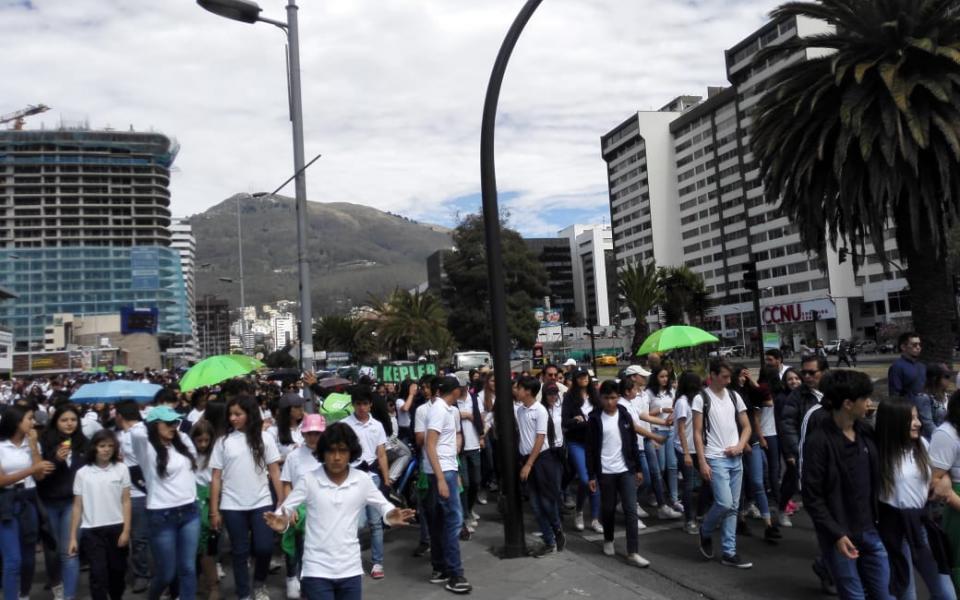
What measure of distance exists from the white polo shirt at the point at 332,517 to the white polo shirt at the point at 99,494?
7.41 ft

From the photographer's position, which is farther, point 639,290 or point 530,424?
point 639,290

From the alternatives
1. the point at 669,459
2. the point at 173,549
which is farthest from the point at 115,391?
the point at 669,459

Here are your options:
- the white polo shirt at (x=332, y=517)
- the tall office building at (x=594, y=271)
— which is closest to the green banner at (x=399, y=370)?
the white polo shirt at (x=332, y=517)

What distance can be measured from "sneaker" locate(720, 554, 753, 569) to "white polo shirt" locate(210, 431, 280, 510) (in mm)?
4006

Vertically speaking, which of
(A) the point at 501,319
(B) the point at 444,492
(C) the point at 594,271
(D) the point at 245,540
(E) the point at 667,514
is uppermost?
(C) the point at 594,271

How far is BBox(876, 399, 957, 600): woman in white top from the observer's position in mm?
4355

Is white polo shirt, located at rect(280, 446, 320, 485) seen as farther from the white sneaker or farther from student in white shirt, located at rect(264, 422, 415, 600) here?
the white sneaker

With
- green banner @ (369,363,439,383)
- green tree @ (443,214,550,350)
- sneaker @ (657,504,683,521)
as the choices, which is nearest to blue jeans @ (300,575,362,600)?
sneaker @ (657,504,683,521)

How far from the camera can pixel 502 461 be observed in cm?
737

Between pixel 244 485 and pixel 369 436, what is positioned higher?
pixel 369 436

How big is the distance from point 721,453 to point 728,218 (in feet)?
290

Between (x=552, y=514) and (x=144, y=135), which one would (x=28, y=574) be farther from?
(x=144, y=135)

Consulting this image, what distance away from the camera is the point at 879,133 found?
14672 mm

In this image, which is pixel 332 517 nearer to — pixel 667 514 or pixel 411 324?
pixel 667 514
